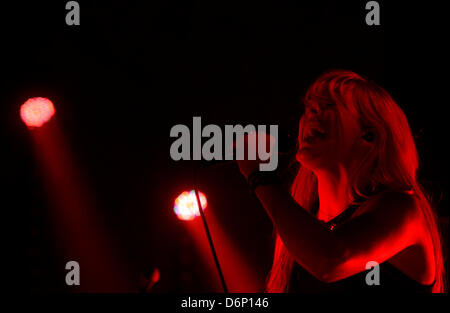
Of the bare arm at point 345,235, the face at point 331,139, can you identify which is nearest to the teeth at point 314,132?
the face at point 331,139

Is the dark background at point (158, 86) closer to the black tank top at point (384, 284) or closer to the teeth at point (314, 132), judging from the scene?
A: the teeth at point (314, 132)

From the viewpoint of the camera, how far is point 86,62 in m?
3.39

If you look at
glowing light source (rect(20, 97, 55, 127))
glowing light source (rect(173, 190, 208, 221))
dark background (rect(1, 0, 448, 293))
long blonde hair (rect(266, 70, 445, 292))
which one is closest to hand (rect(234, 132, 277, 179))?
long blonde hair (rect(266, 70, 445, 292))

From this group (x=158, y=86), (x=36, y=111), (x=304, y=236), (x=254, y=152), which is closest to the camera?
(x=304, y=236)

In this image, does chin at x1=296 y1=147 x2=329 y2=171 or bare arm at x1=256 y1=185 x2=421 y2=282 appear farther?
chin at x1=296 y1=147 x2=329 y2=171

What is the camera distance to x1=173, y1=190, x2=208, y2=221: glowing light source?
3.37 meters

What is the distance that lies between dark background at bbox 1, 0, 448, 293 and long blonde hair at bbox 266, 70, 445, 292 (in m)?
1.47

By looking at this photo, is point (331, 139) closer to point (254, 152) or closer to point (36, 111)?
point (254, 152)

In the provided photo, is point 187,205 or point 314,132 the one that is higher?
point 314,132

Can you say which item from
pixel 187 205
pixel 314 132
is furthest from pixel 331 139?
pixel 187 205

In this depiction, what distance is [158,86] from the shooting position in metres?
3.38

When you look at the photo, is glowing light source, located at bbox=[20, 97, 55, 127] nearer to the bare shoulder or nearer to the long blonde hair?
the long blonde hair

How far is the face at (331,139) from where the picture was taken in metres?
1.25

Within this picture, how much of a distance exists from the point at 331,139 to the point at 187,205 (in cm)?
227
